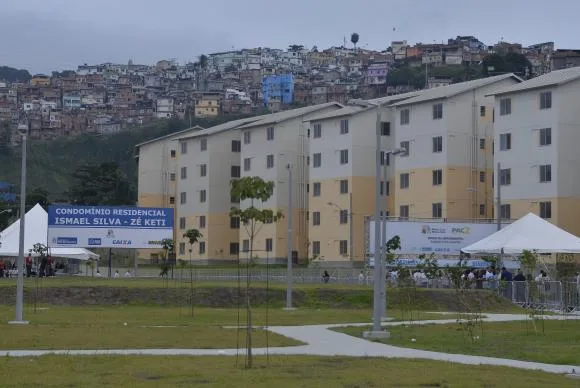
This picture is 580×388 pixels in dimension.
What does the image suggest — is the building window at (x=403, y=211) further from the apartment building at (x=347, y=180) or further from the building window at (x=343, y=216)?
the building window at (x=343, y=216)

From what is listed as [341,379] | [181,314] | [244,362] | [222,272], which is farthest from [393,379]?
[222,272]

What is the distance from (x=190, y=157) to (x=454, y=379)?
9008 cm

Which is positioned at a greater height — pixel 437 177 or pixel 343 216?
pixel 437 177

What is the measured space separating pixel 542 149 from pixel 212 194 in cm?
3735

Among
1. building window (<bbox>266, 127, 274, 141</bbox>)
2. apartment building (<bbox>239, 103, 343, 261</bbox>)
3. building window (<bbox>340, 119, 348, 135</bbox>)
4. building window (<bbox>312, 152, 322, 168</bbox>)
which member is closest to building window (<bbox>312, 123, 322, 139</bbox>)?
building window (<bbox>312, 152, 322, 168</bbox>)

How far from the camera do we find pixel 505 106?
81375 mm

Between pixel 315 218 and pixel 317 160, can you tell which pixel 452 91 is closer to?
pixel 317 160

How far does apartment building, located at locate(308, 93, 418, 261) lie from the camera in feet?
298

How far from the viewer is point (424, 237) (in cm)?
6819

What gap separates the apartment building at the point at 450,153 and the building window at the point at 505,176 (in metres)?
4.01

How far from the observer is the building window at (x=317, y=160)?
94.9 metres

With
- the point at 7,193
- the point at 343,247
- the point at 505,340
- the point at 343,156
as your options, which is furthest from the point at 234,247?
the point at 505,340

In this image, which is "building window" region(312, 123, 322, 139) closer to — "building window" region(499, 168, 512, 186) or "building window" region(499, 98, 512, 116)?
"building window" region(499, 98, 512, 116)

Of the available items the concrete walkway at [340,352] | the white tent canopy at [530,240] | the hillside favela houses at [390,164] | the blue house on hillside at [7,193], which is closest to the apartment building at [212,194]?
the hillside favela houses at [390,164]
